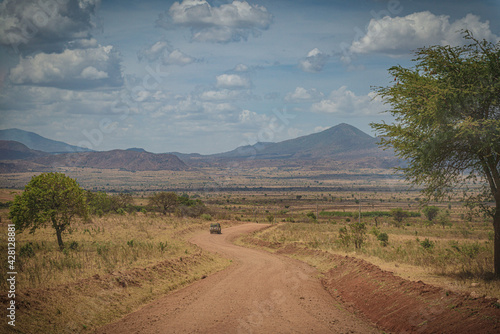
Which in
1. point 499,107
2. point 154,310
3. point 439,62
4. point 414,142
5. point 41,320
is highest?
point 439,62

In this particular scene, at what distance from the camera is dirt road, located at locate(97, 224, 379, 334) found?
10.9m

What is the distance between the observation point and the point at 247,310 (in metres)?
12.8

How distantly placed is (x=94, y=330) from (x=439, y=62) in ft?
50.6

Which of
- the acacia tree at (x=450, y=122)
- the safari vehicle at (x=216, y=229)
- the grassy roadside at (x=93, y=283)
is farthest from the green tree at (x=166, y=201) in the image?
Answer: the acacia tree at (x=450, y=122)

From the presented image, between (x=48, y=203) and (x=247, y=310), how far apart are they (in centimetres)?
1927

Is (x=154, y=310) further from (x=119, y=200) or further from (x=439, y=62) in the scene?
(x=119, y=200)

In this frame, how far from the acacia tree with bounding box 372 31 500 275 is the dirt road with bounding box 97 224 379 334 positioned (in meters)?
6.69

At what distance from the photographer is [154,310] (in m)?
12.8

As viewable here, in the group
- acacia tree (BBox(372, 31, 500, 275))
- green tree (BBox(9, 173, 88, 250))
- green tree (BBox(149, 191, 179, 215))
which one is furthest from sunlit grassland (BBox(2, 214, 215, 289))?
green tree (BBox(149, 191, 179, 215))

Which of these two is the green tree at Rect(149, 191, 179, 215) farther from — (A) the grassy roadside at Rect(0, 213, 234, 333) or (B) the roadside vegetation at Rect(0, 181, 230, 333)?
(A) the grassy roadside at Rect(0, 213, 234, 333)

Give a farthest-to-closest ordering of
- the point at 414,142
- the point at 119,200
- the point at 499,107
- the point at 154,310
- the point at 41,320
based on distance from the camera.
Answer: the point at 119,200
the point at 414,142
the point at 499,107
the point at 154,310
the point at 41,320

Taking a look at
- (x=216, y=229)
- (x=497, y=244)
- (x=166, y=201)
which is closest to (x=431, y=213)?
(x=216, y=229)

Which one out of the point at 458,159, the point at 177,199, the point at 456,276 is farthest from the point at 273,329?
the point at 177,199

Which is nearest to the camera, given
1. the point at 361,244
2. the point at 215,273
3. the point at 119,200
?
the point at 215,273
